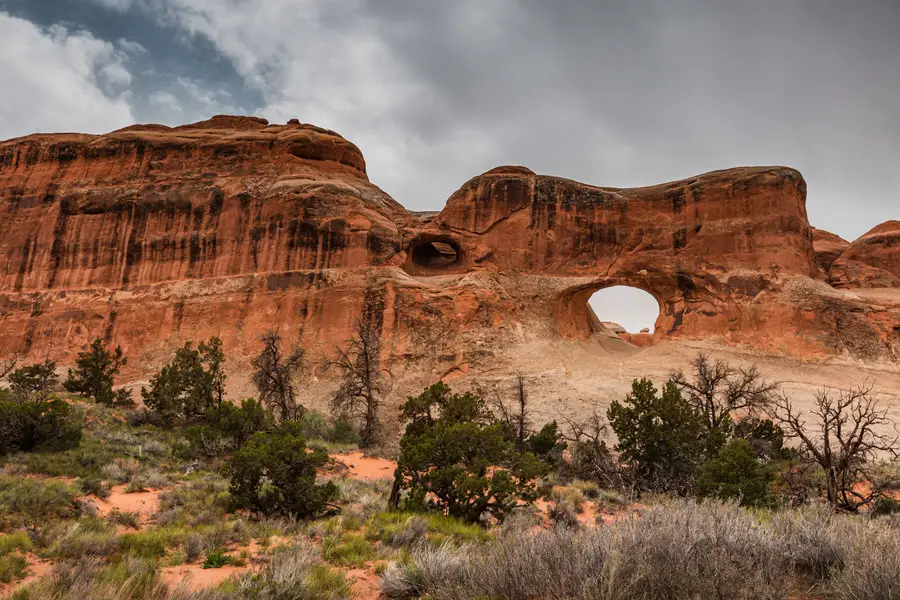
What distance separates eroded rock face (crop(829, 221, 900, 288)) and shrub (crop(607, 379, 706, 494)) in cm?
3444

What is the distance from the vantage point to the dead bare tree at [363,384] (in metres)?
24.1

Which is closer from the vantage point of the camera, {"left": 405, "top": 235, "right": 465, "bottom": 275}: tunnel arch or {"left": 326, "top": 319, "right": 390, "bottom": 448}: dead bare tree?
{"left": 326, "top": 319, "right": 390, "bottom": 448}: dead bare tree

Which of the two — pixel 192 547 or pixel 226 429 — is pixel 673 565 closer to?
pixel 192 547

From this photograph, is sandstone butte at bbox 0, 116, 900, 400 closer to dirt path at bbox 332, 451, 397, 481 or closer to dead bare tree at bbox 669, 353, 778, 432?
dead bare tree at bbox 669, 353, 778, 432

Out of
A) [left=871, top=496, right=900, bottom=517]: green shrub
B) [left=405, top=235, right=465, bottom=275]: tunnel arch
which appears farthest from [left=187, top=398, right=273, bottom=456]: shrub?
[left=405, top=235, right=465, bottom=275]: tunnel arch

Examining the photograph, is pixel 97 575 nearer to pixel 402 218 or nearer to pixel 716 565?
pixel 716 565

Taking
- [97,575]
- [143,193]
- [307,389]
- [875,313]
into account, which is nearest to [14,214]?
[143,193]

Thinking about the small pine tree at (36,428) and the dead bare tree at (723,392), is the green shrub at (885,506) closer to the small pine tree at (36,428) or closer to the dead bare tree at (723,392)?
the dead bare tree at (723,392)

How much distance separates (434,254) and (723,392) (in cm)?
2347

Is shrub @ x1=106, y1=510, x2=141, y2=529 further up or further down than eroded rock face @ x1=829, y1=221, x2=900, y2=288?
further down

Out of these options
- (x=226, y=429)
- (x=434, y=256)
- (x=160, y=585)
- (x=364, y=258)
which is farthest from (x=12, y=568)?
(x=434, y=256)

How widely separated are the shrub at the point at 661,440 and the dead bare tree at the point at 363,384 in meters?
11.9

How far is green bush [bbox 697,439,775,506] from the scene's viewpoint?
11.6 metres

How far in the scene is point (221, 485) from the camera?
11.8 meters
